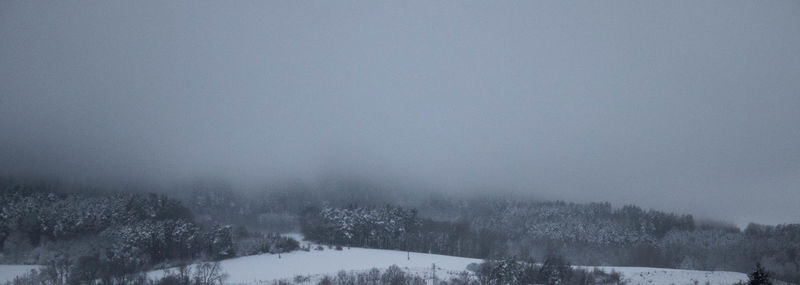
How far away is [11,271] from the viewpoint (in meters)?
77.9

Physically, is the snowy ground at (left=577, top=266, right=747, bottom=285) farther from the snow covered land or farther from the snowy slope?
the snowy slope

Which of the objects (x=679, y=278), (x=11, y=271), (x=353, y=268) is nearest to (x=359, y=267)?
(x=353, y=268)

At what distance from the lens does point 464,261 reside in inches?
3735

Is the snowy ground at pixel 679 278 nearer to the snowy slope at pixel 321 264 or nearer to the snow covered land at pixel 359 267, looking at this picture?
the snow covered land at pixel 359 267

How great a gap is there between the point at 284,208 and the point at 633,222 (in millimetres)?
104528

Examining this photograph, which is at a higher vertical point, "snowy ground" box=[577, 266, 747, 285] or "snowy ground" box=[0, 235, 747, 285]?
"snowy ground" box=[577, 266, 747, 285]

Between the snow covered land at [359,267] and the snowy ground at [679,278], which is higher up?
the snowy ground at [679,278]

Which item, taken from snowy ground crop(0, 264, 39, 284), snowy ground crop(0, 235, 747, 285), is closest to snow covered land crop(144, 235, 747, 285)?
snowy ground crop(0, 235, 747, 285)

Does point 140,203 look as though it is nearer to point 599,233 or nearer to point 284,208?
point 284,208

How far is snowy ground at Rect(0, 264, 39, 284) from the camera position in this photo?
72.8 metres

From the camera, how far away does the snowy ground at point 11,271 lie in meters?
72.8

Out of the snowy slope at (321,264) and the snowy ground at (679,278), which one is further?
the snowy slope at (321,264)

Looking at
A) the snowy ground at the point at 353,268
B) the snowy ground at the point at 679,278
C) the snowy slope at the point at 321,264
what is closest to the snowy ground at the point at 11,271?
the snowy ground at the point at 353,268

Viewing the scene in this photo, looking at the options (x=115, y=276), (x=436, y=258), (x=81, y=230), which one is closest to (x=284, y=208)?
(x=81, y=230)
